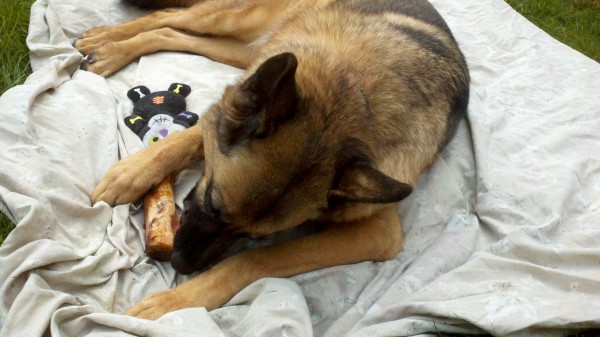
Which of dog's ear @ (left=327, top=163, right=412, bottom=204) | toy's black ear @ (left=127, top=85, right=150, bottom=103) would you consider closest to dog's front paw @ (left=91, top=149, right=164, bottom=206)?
toy's black ear @ (left=127, top=85, right=150, bottom=103)

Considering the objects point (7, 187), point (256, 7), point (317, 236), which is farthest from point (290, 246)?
point (256, 7)

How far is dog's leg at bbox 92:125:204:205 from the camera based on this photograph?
8.77 ft

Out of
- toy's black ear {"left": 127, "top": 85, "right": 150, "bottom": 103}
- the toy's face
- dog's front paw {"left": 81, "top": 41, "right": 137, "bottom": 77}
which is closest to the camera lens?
the toy's face

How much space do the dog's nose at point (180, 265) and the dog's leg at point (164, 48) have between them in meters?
1.76

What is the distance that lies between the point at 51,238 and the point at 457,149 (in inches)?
93.2

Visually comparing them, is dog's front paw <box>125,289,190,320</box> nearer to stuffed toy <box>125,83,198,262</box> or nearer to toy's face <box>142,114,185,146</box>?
stuffed toy <box>125,83,198,262</box>

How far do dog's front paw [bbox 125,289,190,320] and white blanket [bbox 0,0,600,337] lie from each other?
120mm

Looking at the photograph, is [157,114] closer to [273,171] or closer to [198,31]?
[198,31]

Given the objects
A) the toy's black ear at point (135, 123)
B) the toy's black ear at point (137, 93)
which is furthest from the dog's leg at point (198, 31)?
the toy's black ear at point (135, 123)

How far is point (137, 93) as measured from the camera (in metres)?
3.38

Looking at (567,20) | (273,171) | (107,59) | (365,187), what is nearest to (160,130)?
(107,59)

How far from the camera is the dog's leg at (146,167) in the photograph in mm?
2674

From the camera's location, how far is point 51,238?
93.5 inches

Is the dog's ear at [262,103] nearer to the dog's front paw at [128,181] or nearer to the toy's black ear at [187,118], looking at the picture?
the dog's front paw at [128,181]
